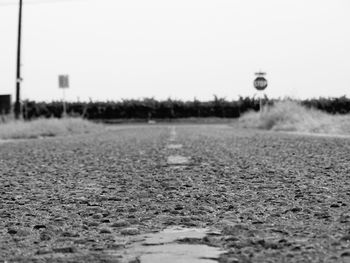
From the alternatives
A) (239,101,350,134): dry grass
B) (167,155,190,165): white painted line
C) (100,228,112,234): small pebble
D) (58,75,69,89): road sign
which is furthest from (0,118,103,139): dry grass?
(100,228,112,234): small pebble

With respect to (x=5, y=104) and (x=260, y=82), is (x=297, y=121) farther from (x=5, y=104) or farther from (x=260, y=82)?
(x=5, y=104)

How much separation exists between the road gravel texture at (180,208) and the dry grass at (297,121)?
1665 cm

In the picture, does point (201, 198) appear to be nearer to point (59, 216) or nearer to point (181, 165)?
point (59, 216)

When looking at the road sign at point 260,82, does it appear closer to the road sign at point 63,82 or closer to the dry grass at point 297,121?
the dry grass at point 297,121

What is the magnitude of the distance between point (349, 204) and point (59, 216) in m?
2.02

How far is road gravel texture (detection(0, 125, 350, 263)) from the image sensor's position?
369cm

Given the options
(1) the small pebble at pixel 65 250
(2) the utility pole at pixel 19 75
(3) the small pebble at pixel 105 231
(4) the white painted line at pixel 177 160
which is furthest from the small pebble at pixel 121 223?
(2) the utility pole at pixel 19 75

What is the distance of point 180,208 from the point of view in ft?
17.5

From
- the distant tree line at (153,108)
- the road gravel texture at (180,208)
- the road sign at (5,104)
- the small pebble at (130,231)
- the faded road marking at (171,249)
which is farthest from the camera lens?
the distant tree line at (153,108)

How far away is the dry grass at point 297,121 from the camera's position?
26.6 m

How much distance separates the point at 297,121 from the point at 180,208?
2638cm

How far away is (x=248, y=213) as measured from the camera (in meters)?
4.98

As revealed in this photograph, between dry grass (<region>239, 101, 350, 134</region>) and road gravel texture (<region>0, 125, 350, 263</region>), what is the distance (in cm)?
1665

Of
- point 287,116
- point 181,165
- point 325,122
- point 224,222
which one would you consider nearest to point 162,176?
point 181,165
